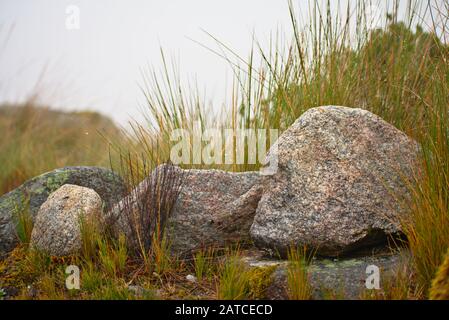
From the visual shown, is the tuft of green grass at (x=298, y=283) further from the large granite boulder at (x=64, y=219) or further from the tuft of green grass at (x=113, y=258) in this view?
the large granite boulder at (x=64, y=219)

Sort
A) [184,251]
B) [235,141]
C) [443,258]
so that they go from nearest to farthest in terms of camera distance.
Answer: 1. [443,258]
2. [184,251]
3. [235,141]

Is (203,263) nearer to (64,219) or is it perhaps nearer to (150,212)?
(150,212)

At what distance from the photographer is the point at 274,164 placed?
3.37m

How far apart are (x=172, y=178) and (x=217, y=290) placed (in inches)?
37.9

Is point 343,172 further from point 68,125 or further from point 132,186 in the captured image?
point 68,125

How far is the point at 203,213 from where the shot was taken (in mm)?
3584

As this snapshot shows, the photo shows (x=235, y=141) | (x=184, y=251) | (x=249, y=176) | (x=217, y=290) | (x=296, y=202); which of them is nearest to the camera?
(x=217, y=290)

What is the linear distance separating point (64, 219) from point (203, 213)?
97 centimetres

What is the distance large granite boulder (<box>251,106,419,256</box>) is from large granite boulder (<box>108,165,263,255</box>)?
26 centimetres

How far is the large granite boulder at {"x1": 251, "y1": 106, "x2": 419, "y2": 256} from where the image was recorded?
3.20 meters

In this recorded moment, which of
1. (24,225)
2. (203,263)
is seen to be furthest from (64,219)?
(203,263)

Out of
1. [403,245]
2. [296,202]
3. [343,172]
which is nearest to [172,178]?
[296,202]

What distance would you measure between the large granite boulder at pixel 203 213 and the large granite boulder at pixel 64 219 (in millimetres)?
189
